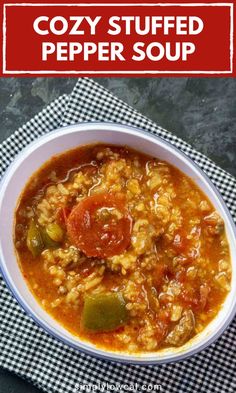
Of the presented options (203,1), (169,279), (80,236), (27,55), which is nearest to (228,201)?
(169,279)

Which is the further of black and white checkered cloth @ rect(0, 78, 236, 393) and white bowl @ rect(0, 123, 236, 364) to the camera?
black and white checkered cloth @ rect(0, 78, 236, 393)

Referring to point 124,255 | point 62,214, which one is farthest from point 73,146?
point 124,255

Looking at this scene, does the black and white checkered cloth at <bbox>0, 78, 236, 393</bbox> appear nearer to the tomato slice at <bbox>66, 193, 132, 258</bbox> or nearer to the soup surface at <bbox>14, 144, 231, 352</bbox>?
the soup surface at <bbox>14, 144, 231, 352</bbox>

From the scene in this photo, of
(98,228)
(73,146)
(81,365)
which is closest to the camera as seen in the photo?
(98,228)

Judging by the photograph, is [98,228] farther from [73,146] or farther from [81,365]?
[81,365]

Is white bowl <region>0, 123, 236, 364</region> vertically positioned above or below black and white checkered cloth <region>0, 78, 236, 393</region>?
above

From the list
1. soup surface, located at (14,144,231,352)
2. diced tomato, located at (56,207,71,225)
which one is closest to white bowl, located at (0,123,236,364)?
soup surface, located at (14,144,231,352)

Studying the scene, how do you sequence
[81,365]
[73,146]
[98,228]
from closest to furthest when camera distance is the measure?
1. [98,228]
2. [73,146]
3. [81,365]
